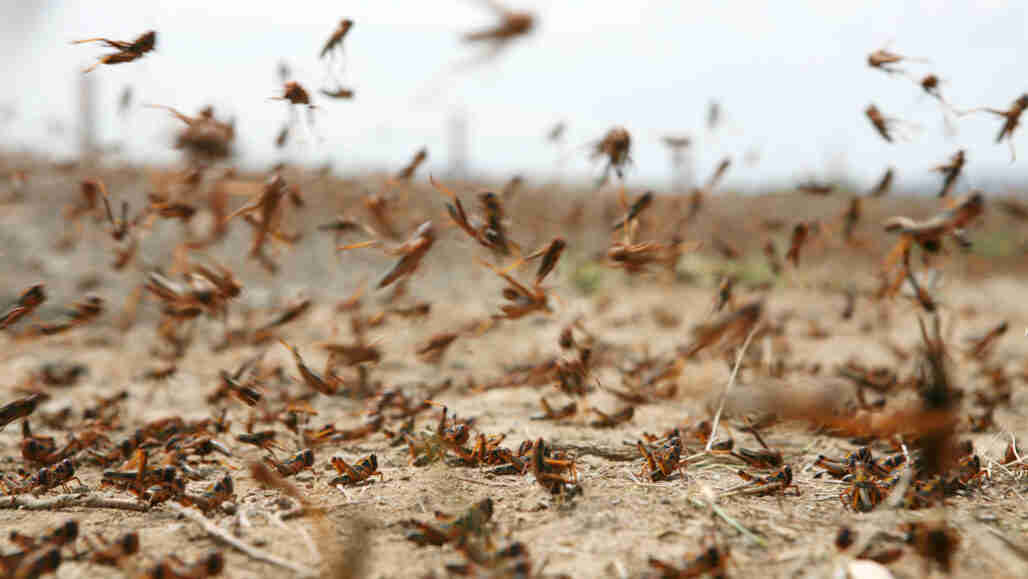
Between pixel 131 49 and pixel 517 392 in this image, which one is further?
pixel 517 392

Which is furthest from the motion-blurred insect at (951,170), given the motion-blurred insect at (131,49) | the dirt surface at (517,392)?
the motion-blurred insect at (131,49)

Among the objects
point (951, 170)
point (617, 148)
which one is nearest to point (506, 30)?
point (617, 148)

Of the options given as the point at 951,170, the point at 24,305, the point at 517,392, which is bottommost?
the point at 517,392

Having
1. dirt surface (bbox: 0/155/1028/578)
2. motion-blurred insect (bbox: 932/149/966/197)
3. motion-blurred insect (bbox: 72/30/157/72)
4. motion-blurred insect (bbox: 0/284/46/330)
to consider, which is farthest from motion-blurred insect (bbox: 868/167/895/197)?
motion-blurred insect (bbox: 0/284/46/330)

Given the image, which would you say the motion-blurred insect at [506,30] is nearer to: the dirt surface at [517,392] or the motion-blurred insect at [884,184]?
the dirt surface at [517,392]

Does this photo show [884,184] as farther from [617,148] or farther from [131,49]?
[131,49]

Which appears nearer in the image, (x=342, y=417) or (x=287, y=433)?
(x=287, y=433)

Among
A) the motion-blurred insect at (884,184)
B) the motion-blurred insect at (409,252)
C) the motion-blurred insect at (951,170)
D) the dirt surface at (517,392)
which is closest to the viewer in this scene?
the dirt surface at (517,392)

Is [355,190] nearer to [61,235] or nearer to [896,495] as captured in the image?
[61,235]

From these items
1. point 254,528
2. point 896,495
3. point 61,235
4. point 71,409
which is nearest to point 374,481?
point 254,528
